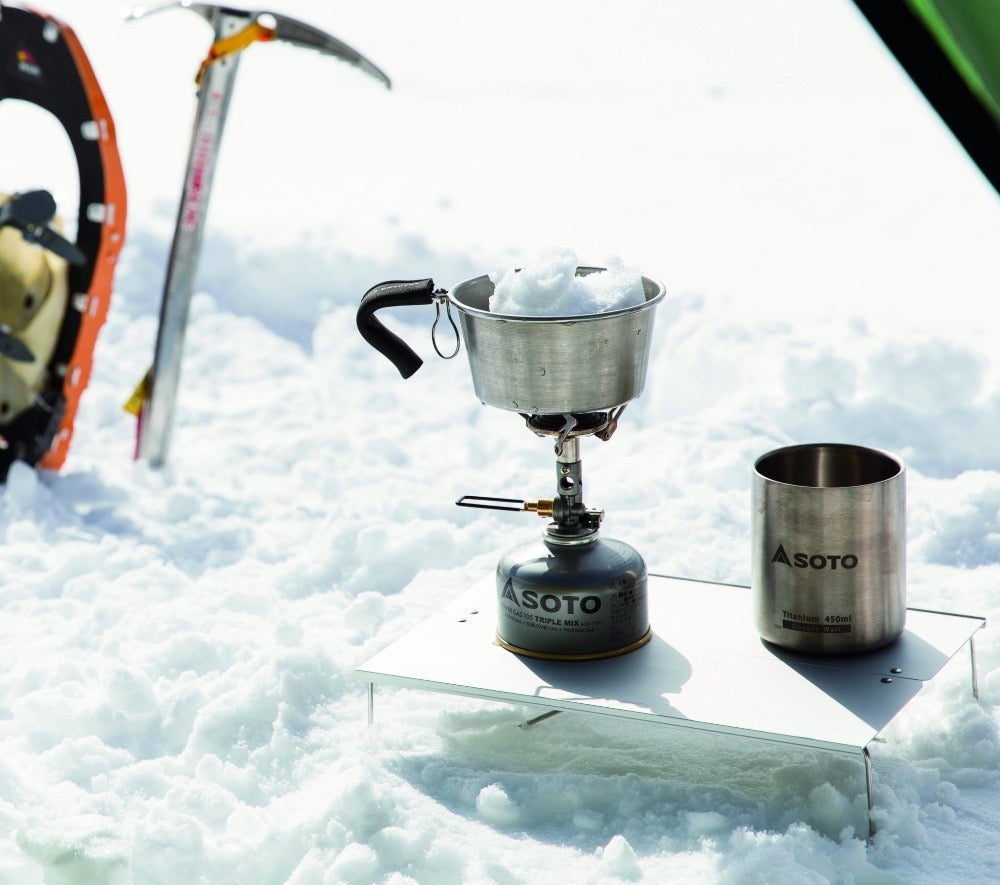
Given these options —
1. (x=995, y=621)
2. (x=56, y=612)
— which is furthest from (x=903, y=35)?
(x=56, y=612)

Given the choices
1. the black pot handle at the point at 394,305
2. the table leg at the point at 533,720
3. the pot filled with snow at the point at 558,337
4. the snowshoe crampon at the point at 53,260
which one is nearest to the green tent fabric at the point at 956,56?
the pot filled with snow at the point at 558,337

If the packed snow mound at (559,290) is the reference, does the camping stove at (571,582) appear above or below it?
below

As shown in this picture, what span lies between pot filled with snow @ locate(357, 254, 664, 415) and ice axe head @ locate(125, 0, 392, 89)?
1.12 meters

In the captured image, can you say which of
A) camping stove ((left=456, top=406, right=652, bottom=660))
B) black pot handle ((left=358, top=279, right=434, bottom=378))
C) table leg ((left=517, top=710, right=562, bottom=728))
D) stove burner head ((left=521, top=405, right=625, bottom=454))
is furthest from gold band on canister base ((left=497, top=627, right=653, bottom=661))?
black pot handle ((left=358, top=279, right=434, bottom=378))

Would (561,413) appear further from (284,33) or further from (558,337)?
(284,33)

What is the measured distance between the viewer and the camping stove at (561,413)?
2014mm

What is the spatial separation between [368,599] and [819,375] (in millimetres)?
1369

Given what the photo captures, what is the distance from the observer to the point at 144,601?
2.67m

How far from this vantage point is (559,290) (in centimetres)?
202

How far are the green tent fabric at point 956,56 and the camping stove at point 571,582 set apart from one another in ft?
2.03

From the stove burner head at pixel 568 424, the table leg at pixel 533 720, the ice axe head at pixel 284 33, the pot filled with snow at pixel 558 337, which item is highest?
the ice axe head at pixel 284 33

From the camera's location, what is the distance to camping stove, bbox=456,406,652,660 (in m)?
2.11

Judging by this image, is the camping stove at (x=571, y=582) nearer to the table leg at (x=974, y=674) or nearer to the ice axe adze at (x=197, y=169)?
the table leg at (x=974, y=674)

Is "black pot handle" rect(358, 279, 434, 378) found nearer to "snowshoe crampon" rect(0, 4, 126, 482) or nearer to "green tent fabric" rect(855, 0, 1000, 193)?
"green tent fabric" rect(855, 0, 1000, 193)
